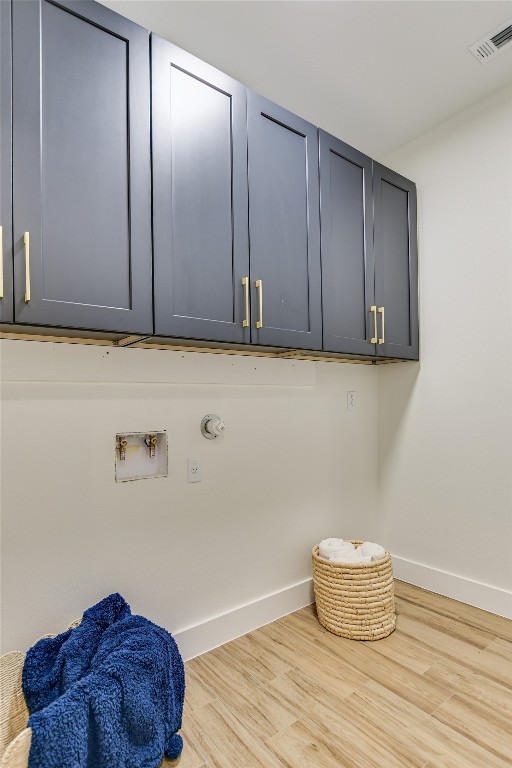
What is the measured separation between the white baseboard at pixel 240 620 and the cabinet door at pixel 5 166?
4.62ft

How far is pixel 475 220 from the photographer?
7.20 feet

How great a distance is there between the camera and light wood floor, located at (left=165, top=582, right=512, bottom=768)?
1296 mm

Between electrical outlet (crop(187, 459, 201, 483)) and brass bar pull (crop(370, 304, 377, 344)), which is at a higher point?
brass bar pull (crop(370, 304, 377, 344))

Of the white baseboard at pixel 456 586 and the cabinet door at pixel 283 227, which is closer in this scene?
the cabinet door at pixel 283 227

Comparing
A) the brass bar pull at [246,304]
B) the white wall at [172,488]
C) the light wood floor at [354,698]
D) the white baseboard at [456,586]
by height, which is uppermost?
the brass bar pull at [246,304]

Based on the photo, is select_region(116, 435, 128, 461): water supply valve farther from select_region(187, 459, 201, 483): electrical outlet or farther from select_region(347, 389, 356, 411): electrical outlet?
select_region(347, 389, 356, 411): electrical outlet

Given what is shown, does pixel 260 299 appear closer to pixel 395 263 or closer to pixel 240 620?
pixel 395 263

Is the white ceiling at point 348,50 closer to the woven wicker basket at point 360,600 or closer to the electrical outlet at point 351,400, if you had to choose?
the electrical outlet at point 351,400

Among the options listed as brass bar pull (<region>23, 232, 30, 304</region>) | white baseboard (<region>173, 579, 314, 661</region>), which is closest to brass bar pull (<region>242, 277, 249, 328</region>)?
brass bar pull (<region>23, 232, 30, 304</region>)

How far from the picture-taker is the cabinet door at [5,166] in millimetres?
1102

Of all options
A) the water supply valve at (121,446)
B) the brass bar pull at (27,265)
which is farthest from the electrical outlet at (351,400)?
the brass bar pull at (27,265)

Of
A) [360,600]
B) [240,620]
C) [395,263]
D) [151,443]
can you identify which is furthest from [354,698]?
[395,263]

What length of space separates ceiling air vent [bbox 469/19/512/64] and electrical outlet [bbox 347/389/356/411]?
1631 mm

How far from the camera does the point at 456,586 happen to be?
225cm
